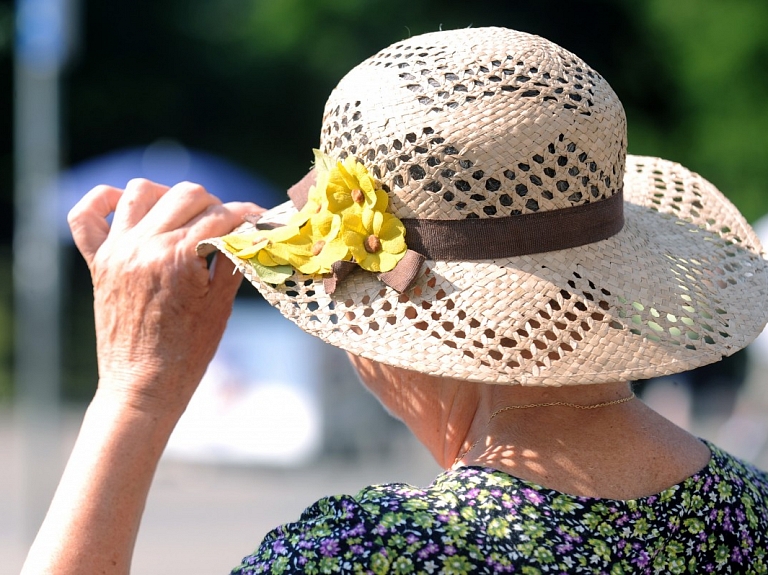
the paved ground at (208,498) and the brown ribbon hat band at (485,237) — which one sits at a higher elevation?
the brown ribbon hat band at (485,237)

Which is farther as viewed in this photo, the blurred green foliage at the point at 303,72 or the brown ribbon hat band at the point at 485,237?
the blurred green foliage at the point at 303,72

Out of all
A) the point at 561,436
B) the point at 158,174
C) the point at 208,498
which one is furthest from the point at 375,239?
the point at 158,174

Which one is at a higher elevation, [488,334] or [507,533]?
[488,334]

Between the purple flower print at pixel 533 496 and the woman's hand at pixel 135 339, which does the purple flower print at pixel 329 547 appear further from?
the woman's hand at pixel 135 339

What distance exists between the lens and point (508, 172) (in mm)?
1676

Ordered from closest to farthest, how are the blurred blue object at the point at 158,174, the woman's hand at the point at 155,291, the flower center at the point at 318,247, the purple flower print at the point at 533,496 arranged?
the purple flower print at the point at 533,496
the flower center at the point at 318,247
the woman's hand at the point at 155,291
the blurred blue object at the point at 158,174

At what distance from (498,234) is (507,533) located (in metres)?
0.48

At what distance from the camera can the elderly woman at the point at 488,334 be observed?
5.16 feet

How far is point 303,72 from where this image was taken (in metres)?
16.7

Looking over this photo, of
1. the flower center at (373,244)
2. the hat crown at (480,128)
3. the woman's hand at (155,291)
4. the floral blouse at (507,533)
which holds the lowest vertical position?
the floral blouse at (507,533)

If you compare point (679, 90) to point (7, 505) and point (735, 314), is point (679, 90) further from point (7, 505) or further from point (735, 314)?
point (735, 314)

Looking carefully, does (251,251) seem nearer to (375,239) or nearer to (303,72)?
(375,239)

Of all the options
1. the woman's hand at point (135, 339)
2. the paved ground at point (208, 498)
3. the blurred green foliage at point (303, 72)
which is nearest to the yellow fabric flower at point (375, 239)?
the woman's hand at point (135, 339)

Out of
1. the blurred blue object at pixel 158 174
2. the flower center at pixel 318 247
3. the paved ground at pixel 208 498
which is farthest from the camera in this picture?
the blurred blue object at pixel 158 174
